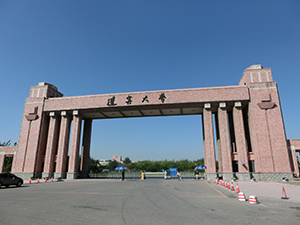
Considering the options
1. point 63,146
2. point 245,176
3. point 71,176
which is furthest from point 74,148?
point 245,176

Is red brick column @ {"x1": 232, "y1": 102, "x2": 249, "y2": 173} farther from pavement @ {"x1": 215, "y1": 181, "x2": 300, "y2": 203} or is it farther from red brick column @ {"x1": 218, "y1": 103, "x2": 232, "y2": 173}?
pavement @ {"x1": 215, "y1": 181, "x2": 300, "y2": 203}

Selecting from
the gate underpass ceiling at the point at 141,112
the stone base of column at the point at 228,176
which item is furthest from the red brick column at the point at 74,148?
the stone base of column at the point at 228,176

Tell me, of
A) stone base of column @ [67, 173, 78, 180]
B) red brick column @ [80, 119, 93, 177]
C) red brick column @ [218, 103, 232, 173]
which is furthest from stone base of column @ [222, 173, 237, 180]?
red brick column @ [80, 119, 93, 177]

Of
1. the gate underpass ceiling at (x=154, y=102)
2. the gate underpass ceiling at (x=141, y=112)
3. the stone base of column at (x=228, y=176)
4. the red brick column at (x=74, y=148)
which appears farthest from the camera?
the gate underpass ceiling at (x=141, y=112)

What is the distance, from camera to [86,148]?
38.2 metres

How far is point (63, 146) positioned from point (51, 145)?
2.19 metres

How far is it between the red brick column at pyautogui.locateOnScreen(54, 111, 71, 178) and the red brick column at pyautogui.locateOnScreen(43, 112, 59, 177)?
4.07 ft

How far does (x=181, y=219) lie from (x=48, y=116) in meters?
35.0

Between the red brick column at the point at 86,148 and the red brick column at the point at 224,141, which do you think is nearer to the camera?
the red brick column at the point at 224,141

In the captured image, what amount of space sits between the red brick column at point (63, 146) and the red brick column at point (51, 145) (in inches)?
48.9

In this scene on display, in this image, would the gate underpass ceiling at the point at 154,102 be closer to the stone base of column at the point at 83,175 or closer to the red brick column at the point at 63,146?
the red brick column at the point at 63,146

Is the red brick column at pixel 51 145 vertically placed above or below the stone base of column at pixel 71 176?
above

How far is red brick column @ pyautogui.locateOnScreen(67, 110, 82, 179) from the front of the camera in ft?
105

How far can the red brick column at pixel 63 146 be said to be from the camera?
106 ft
